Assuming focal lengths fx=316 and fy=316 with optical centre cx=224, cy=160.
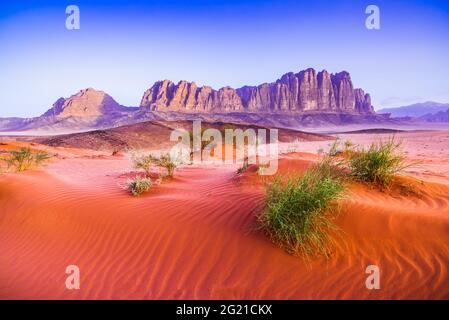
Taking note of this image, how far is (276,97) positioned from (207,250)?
124863 millimetres

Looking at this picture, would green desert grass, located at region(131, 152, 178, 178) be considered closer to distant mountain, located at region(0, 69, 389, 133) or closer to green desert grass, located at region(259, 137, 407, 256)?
green desert grass, located at region(259, 137, 407, 256)

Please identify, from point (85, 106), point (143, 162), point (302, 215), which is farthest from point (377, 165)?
point (85, 106)

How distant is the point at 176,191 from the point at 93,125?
102950mm

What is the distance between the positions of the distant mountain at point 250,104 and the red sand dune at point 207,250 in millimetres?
97061

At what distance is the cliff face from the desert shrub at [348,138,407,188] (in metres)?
107

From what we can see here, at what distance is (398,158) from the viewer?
19.6 ft

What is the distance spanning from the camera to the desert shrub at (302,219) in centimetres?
388

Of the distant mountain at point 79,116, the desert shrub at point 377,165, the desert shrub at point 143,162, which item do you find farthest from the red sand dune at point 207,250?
the distant mountain at point 79,116
